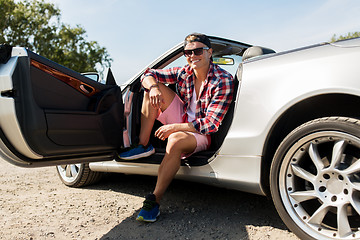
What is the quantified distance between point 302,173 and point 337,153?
0.23 metres

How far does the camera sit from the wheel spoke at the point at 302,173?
6.05 feet

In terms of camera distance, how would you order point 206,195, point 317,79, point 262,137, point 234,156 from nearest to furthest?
point 317,79, point 262,137, point 234,156, point 206,195

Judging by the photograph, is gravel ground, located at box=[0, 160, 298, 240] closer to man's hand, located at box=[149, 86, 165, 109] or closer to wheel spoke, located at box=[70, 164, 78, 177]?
wheel spoke, located at box=[70, 164, 78, 177]

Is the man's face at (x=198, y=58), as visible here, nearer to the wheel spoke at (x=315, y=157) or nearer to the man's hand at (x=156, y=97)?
the man's hand at (x=156, y=97)

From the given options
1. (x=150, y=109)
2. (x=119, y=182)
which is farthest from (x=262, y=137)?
(x=119, y=182)

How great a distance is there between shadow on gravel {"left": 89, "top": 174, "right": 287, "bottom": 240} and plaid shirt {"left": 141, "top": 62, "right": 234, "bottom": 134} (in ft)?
2.31

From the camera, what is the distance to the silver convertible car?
174 centimetres

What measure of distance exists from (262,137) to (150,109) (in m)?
1.12

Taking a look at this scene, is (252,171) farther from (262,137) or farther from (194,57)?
(194,57)

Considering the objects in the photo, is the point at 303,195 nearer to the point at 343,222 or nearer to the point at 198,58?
the point at 343,222

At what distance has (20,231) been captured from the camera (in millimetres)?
2344

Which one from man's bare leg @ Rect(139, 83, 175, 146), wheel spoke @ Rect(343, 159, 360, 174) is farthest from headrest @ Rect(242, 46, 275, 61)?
wheel spoke @ Rect(343, 159, 360, 174)

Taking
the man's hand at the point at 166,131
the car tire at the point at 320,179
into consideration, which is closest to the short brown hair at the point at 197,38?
the man's hand at the point at 166,131

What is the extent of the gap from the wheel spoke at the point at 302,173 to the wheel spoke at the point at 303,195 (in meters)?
0.08
